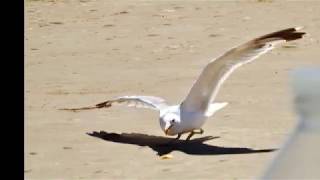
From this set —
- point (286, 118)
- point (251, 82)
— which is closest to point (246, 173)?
point (286, 118)

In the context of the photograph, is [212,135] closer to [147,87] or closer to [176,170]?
[176,170]

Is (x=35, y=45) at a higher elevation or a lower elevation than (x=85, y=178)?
lower

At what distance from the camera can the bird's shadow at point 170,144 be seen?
5234mm

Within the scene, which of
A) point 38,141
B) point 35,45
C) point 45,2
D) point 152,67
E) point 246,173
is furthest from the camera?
point 45,2

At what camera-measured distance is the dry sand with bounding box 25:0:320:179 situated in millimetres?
5098

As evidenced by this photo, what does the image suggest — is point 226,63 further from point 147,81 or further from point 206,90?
point 147,81

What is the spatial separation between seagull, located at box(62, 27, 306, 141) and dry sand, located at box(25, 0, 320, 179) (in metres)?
0.17

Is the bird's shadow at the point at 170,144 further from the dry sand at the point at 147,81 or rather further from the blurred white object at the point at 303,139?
the blurred white object at the point at 303,139

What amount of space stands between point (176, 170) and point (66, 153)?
0.71 meters

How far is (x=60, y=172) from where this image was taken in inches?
195

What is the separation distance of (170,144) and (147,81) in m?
2.09

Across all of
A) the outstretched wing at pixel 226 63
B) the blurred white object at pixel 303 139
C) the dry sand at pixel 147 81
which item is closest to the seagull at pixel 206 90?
the outstretched wing at pixel 226 63

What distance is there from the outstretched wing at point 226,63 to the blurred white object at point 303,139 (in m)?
4.04

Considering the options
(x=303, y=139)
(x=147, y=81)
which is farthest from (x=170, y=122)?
(x=303, y=139)
